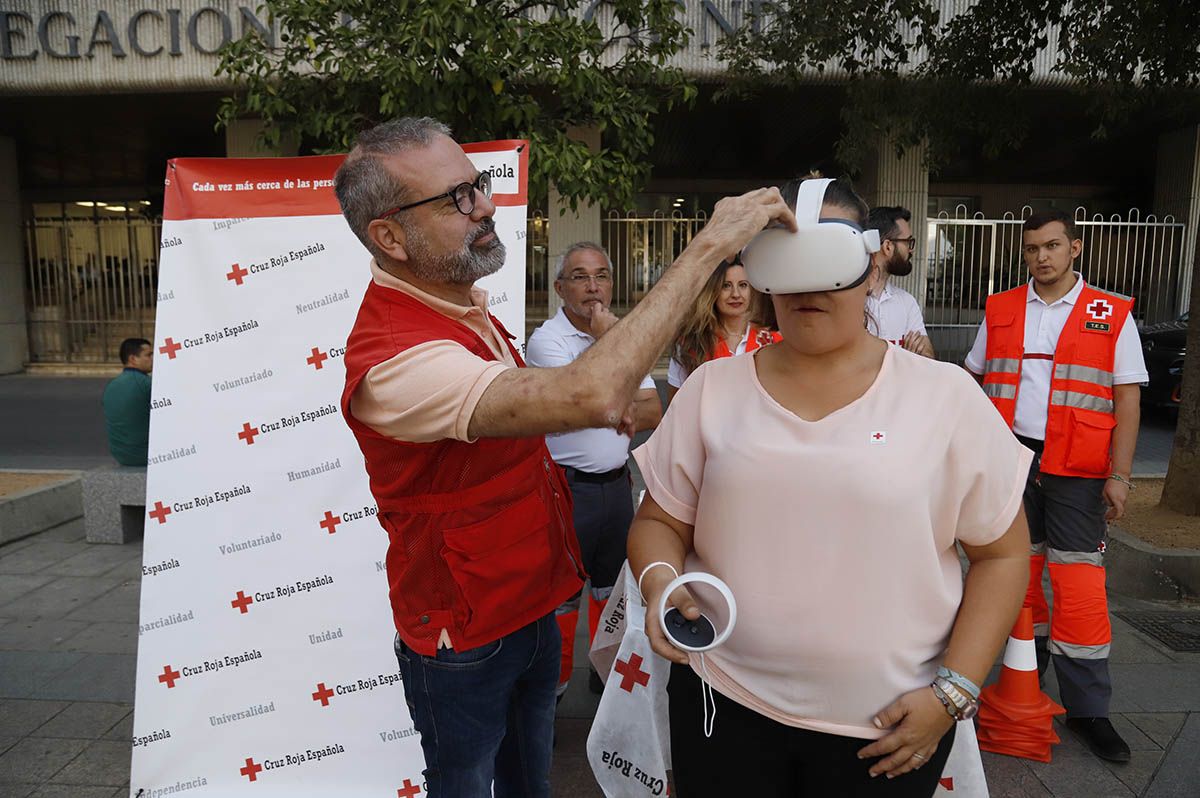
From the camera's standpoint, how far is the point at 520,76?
4.24 meters

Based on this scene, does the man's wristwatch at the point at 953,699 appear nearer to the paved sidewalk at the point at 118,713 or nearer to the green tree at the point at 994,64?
the paved sidewalk at the point at 118,713

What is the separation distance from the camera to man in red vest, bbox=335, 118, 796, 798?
1.47 metres

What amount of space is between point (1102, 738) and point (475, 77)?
12.7 ft

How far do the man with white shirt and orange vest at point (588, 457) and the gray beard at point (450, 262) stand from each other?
1.50 m

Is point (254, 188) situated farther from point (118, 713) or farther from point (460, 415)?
point (118, 713)

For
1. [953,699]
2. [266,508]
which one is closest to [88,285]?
[266,508]

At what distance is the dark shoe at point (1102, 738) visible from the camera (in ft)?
10.0

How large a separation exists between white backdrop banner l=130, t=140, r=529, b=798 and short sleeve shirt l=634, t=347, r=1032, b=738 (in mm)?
1548

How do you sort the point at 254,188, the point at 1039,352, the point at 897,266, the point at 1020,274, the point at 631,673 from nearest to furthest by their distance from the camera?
the point at 631,673
the point at 254,188
the point at 1039,352
the point at 897,266
the point at 1020,274

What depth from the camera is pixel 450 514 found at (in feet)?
5.65

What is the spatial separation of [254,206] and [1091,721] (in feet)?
12.0

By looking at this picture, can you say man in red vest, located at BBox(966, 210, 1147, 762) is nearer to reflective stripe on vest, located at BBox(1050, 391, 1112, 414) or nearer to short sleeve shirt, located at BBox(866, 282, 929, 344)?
reflective stripe on vest, located at BBox(1050, 391, 1112, 414)

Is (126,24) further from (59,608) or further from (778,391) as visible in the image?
(778,391)

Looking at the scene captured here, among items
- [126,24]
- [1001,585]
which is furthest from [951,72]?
[126,24]
